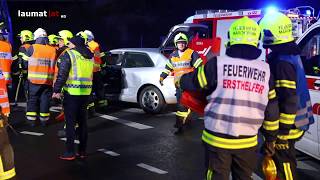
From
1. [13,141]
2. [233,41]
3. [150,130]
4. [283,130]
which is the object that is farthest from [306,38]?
[13,141]

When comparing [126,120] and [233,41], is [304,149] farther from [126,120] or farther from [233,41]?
[126,120]

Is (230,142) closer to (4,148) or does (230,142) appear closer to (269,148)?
(269,148)

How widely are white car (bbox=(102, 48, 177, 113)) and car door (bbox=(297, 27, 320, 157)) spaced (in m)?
4.76

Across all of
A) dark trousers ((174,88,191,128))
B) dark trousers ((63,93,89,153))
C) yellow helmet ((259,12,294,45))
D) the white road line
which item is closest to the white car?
dark trousers ((174,88,191,128))

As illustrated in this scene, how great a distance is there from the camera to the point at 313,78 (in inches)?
233

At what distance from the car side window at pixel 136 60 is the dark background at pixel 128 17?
38.9 ft

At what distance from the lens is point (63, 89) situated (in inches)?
272

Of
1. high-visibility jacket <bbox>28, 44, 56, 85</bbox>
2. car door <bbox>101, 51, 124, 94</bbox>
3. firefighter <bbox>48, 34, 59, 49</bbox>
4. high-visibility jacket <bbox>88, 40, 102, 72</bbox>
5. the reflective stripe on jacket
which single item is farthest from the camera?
car door <bbox>101, 51, 124, 94</bbox>

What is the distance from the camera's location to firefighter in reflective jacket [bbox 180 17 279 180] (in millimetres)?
3807

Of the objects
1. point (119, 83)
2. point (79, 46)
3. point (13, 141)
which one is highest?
point (79, 46)

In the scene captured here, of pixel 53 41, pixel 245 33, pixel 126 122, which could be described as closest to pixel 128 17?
pixel 53 41

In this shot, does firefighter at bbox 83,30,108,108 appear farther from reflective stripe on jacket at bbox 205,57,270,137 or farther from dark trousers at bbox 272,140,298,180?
reflective stripe on jacket at bbox 205,57,270,137

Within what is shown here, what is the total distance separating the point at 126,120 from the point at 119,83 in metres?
1.59

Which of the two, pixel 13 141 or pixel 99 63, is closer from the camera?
pixel 13 141
